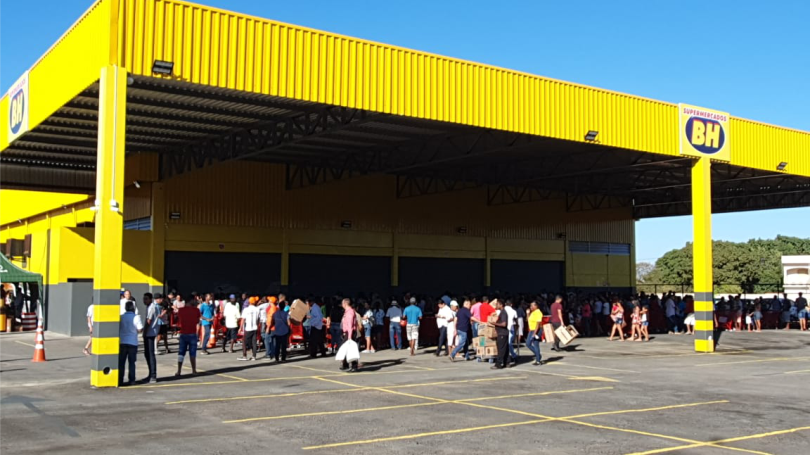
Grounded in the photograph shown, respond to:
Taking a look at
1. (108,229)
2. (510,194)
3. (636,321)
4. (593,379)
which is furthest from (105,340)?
(510,194)

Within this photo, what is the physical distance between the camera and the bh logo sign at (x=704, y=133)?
26.0m

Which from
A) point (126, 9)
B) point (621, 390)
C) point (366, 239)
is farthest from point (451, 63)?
point (366, 239)

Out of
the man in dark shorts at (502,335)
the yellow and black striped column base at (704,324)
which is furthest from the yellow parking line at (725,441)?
the yellow and black striped column base at (704,324)

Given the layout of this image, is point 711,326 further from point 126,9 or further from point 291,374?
point 126,9

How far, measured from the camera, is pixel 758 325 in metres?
34.8

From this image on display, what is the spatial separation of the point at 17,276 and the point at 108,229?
1873 cm

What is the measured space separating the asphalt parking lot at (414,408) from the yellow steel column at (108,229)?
2.34 feet

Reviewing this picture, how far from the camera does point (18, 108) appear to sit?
22.6m

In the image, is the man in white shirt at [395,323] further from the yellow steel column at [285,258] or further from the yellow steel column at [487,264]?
the yellow steel column at [487,264]

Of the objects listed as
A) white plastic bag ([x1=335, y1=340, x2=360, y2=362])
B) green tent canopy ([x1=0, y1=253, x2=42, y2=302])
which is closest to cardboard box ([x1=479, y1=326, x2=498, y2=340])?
white plastic bag ([x1=335, y1=340, x2=360, y2=362])

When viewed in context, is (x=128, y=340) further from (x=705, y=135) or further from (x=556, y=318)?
(x=705, y=135)

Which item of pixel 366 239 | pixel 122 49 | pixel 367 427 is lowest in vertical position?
pixel 367 427

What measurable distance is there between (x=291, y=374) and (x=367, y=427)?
21.9ft

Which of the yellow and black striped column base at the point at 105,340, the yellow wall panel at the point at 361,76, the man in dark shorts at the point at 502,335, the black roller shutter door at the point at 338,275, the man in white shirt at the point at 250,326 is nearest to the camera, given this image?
the yellow and black striped column base at the point at 105,340
